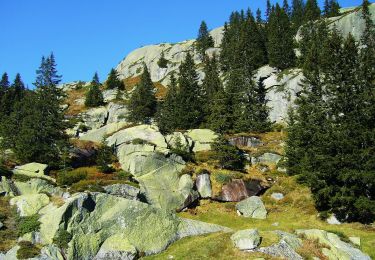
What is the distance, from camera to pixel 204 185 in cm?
4772

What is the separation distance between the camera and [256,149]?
61.4 meters

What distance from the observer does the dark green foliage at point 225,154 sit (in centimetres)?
5191

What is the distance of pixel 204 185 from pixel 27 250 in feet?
79.4

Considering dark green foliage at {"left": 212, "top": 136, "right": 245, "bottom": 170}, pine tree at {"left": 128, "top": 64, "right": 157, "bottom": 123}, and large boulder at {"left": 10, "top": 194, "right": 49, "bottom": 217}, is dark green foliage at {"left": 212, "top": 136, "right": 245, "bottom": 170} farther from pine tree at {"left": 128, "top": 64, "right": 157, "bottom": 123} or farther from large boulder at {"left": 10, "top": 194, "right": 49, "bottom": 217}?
pine tree at {"left": 128, "top": 64, "right": 157, "bottom": 123}

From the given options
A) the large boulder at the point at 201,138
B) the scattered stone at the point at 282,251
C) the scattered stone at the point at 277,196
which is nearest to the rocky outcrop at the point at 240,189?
the scattered stone at the point at 277,196

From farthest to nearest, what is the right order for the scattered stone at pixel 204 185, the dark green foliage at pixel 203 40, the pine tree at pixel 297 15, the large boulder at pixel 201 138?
the dark green foliage at pixel 203 40 < the pine tree at pixel 297 15 < the large boulder at pixel 201 138 < the scattered stone at pixel 204 185

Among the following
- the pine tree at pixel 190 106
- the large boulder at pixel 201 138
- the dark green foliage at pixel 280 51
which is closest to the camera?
the large boulder at pixel 201 138

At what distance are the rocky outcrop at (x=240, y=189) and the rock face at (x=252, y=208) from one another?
7.52 feet

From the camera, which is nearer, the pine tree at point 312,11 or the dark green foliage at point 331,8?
the pine tree at point 312,11

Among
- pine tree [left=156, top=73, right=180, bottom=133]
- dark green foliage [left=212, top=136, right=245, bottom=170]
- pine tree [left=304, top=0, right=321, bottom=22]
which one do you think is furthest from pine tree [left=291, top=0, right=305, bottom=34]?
dark green foliage [left=212, top=136, right=245, bottom=170]

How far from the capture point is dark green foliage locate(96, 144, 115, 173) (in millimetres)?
50000

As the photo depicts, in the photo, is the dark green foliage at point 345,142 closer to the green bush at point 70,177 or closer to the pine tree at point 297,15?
the green bush at point 70,177

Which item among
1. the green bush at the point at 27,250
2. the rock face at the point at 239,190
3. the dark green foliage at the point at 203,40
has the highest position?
the dark green foliage at the point at 203,40

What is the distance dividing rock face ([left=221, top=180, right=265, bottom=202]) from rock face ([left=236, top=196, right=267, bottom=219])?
2289 mm
